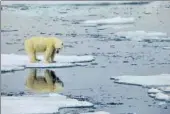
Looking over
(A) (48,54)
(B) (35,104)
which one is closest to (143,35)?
(A) (48,54)

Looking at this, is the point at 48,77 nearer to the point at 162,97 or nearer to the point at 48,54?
the point at 48,54

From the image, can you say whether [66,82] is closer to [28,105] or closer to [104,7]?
[28,105]

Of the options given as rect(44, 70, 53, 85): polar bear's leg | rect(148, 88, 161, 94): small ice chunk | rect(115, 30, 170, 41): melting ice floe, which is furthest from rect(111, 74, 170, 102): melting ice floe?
rect(44, 70, 53, 85): polar bear's leg

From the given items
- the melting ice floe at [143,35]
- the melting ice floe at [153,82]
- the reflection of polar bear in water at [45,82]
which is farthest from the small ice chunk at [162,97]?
the reflection of polar bear in water at [45,82]


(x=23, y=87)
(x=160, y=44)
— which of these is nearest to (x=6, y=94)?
(x=23, y=87)

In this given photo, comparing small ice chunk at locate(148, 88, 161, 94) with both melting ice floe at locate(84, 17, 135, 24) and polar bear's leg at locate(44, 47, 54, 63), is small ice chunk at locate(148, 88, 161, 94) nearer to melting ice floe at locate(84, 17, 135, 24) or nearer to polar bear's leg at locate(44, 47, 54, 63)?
melting ice floe at locate(84, 17, 135, 24)

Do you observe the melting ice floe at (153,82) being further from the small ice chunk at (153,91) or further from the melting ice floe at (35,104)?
the melting ice floe at (35,104)
